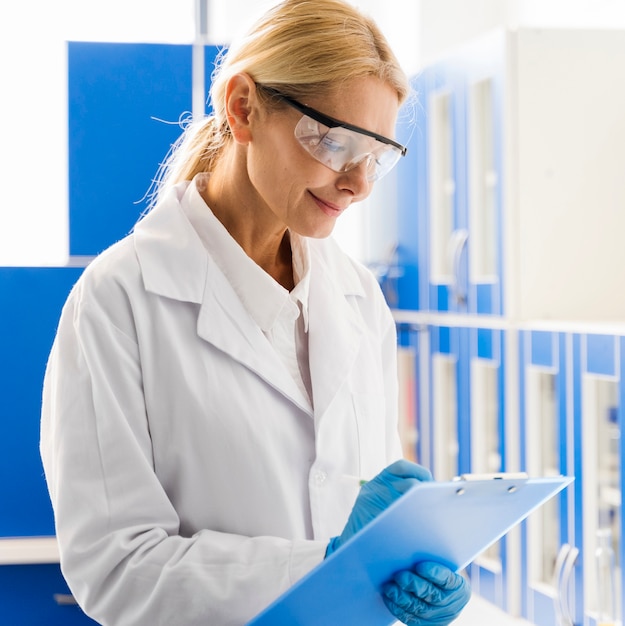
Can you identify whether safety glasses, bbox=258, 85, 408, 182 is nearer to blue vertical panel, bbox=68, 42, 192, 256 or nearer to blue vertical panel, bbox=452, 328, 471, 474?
blue vertical panel, bbox=68, 42, 192, 256

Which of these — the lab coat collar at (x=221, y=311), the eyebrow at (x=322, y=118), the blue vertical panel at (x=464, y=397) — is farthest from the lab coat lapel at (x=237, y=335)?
the blue vertical panel at (x=464, y=397)

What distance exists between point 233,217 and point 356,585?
0.55 m

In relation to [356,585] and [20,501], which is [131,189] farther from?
[356,585]

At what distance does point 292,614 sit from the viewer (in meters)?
0.99

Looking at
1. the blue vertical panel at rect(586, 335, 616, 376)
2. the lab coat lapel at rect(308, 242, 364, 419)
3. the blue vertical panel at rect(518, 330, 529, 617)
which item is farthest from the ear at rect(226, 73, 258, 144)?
the blue vertical panel at rect(518, 330, 529, 617)

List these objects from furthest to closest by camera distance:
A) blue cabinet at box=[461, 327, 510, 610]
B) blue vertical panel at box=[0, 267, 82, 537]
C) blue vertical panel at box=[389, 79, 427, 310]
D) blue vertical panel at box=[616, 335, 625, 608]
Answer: blue vertical panel at box=[389, 79, 427, 310], blue cabinet at box=[461, 327, 510, 610], blue vertical panel at box=[0, 267, 82, 537], blue vertical panel at box=[616, 335, 625, 608]

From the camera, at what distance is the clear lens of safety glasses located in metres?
1.21

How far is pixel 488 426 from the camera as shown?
288 centimetres

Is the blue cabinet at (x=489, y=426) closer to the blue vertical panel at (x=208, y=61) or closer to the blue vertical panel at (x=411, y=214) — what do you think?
the blue vertical panel at (x=411, y=214)

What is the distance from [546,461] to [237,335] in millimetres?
1539

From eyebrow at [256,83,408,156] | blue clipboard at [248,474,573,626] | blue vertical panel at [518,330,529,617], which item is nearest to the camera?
blue clipboard at [248,474,573,626]

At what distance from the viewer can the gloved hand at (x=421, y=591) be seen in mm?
1052

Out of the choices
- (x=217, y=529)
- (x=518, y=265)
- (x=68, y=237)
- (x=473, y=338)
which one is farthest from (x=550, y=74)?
(x=217, y=529)

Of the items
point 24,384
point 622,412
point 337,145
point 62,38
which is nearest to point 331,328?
point 337,145
